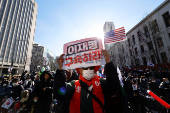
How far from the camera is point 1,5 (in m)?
34.5

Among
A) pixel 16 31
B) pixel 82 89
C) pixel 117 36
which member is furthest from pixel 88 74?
pixel 16 31

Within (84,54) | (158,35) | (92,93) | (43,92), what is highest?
(158,35)

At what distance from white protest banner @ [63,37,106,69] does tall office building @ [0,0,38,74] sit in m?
35.0

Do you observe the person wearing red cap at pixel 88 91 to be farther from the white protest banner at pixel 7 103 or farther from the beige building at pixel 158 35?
the beige building at pixel 158 35

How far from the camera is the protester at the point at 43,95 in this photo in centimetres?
328

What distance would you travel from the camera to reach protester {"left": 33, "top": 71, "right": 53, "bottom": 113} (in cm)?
328

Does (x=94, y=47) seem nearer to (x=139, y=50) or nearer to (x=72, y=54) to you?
(x=72, y=54)

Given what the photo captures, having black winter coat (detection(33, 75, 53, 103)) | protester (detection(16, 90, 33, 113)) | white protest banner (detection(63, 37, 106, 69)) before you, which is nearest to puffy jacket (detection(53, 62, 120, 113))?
white protest banner (detection(63, 37, 106, 69))

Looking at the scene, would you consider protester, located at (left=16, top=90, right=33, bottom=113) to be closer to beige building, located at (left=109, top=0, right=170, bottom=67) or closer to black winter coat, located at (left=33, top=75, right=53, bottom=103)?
black winter coat, located at (left=33, top=75, right=53, bottom=103)

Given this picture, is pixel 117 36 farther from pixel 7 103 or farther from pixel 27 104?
pixel 7 103

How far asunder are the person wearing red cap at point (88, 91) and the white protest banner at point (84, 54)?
0.15m

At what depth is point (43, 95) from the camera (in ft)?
11.2

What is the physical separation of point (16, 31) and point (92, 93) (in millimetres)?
50533

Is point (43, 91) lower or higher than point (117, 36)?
lower
